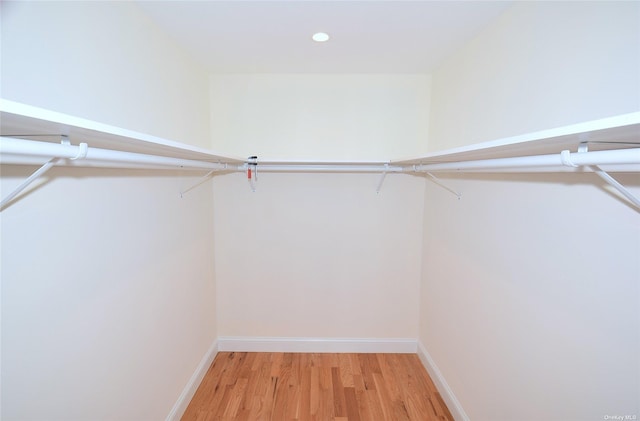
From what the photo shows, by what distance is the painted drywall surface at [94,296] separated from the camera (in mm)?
799

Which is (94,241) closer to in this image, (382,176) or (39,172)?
(39,172)

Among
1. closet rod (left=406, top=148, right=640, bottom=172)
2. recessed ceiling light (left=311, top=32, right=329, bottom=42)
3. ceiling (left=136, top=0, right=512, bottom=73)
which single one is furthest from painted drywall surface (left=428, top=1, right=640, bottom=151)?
recessed ceiling light (left=311, top=32, right=329, bottom=42)

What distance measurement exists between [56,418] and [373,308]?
1.95 metres

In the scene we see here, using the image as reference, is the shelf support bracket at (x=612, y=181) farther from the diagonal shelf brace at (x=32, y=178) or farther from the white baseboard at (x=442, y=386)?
the white baseboard at (x=442, y=386)

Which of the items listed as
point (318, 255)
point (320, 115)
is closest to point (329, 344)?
point (318, 255)

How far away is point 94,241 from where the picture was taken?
104 cm

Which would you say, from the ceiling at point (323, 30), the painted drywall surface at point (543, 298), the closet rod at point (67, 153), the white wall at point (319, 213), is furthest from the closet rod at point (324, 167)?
the closet rod at point (67, 153)

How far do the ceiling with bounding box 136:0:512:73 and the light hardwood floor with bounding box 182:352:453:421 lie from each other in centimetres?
227

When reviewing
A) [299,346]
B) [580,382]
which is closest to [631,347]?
[580,382]

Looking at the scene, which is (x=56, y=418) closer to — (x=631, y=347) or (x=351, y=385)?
(x=351, y=385)

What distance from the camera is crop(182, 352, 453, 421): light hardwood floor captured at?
5.68 ft

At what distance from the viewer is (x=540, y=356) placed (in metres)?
1.08

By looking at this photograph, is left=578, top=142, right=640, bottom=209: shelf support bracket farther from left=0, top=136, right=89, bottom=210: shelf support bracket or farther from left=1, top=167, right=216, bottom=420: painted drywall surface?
left=1, top=167, right=216, bottom=420: painted drywall surface

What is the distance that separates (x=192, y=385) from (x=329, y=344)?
107cm
